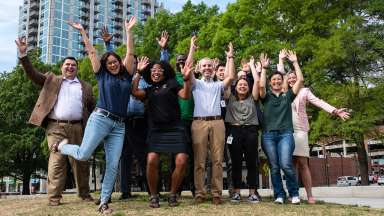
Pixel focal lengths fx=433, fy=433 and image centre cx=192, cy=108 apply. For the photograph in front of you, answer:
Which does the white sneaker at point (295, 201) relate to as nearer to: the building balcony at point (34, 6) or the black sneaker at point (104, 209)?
the black sneaker at point (104, 209)

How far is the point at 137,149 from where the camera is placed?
7.93 m

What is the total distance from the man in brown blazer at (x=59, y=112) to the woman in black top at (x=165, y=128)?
1323mm

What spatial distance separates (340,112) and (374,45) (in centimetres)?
1432

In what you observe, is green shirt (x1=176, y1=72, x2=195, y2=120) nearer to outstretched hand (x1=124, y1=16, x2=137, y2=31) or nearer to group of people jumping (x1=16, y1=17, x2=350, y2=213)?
group of people jumping (x1=16, y1=17, x2=350, y2=213)

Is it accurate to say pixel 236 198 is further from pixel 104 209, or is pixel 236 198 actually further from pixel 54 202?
pixel 54 202

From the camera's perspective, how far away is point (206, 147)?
275 inches

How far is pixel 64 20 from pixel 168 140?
92.8 meters

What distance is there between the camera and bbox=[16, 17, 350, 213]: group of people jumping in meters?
6.45

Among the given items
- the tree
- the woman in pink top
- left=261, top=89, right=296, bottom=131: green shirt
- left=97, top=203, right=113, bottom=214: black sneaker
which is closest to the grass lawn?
left=97, top=203, right=113, bottom=214: black sneaker

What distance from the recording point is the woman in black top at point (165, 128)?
21.5ft

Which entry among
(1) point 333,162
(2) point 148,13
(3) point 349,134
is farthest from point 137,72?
(2) point 148,13

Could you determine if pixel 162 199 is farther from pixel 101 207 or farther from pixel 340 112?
pixel 340 112

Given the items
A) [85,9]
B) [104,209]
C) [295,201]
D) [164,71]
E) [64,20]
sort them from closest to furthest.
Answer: [104,209], [164,71], [295,201], [64,20], [85,9]

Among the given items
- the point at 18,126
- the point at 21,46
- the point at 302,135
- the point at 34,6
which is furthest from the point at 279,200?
the point at 34,6
